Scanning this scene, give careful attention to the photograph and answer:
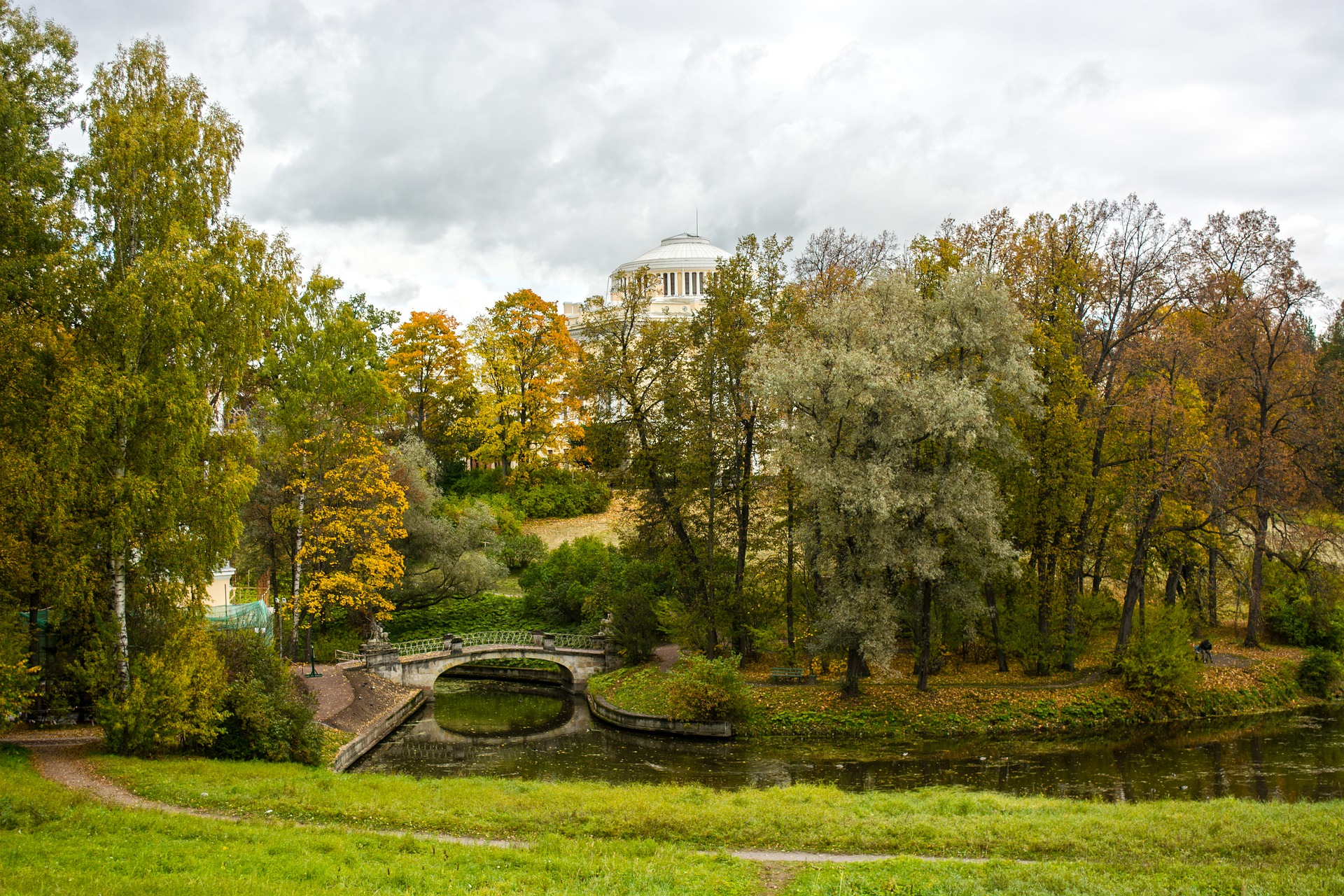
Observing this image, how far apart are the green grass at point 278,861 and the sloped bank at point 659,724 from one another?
41.4 feet

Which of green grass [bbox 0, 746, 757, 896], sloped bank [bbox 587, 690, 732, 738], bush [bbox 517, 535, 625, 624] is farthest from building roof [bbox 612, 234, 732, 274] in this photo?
green grass [bbox 0, 746, 757, 896]

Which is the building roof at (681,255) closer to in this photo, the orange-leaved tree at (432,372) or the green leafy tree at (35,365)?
the orange-leaved tree at (432,372)

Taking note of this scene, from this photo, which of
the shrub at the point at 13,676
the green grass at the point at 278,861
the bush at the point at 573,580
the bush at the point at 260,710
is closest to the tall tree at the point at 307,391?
the bush at the point at 260,710

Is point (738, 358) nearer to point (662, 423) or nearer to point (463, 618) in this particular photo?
point (662, 423)

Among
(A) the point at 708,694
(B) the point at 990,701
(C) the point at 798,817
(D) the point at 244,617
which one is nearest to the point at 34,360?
(D) the point at 244,617

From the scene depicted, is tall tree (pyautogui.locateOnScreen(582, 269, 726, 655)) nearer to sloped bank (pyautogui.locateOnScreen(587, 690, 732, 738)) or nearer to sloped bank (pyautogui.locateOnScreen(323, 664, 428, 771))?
sloped bank (pyautogui.locateOnScreen(587, 690, 732, 738))

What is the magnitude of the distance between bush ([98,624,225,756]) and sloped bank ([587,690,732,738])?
1173 cm

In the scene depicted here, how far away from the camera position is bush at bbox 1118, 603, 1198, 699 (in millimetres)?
24062

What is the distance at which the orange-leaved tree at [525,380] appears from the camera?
45562 mm

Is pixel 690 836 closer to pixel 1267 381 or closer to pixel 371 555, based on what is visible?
pixel 371 555

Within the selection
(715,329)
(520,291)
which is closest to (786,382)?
(715,329)

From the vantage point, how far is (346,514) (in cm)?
2627

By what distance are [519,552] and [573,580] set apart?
539 centimetres

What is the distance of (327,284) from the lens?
24.8 m
